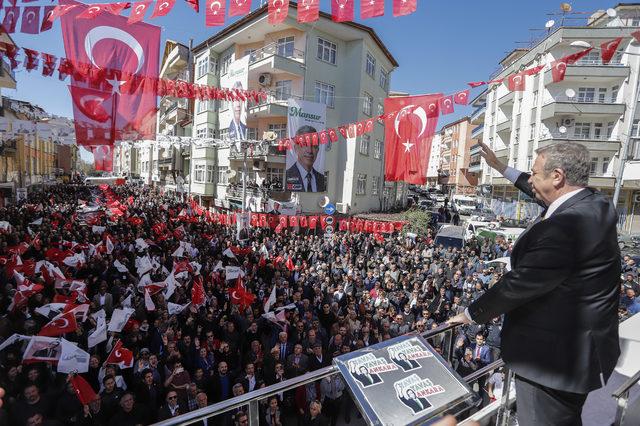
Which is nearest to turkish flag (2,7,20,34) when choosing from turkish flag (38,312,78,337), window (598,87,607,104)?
turkish flag (38,312,78,337)

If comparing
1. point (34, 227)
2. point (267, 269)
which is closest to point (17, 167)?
point (34, 227)

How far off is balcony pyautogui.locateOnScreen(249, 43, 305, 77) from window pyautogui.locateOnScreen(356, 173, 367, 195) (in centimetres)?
868

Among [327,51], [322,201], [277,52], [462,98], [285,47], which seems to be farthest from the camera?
[322,201]

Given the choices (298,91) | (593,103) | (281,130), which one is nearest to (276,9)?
(298,91)

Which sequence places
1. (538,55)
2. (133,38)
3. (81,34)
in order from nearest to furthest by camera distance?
(81,34)
(133,38)
(538,55)

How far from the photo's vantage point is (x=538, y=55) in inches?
1097

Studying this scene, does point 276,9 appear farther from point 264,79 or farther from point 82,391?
point 264,79

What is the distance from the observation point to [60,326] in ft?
22.6

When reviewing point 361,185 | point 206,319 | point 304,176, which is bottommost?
point 206,319

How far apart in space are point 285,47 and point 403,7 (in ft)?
68.2

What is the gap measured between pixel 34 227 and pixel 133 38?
40.3 feet

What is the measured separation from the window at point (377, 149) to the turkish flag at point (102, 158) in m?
21.3

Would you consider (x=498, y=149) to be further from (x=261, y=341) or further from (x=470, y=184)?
(x=261, y=341)

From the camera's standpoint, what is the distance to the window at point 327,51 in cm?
2511
